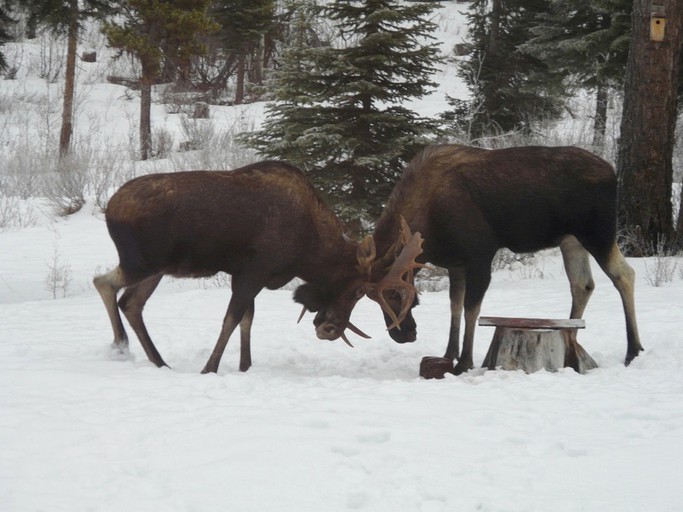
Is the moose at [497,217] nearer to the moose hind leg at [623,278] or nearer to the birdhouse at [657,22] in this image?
the moose hind leg at [623,278]

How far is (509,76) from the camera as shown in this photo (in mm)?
23891

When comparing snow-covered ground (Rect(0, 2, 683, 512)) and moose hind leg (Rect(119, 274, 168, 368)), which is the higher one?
moose hind leg (Rect(119, 274, 168, 368))

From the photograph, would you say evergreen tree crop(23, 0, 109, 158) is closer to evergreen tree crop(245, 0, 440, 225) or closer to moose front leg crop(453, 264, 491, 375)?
evergreen tree crop(245, 0, 440, 225)

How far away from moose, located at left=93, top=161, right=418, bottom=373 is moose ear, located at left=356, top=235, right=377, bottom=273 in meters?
0.01

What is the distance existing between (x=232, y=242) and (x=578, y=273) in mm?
3166

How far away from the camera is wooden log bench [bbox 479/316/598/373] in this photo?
268 inches

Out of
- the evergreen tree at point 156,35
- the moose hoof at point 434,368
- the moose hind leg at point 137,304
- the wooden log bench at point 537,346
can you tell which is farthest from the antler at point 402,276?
the evergreen tree at point 156,35

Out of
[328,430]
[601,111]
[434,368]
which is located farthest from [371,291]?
[601,111]

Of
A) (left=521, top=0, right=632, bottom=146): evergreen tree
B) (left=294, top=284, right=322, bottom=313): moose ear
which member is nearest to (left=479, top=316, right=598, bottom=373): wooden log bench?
(left=294, top=284, right=322, bottom=313): moose ear

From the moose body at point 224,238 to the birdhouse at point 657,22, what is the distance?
6.10 m

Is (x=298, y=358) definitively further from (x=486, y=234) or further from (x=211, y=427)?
(x=211, y=427)

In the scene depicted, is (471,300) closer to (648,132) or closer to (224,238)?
(224,238)

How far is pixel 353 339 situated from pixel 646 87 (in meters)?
5.66

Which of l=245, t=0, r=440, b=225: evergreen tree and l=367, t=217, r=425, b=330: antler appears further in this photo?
l=245, t=0, r=440, b=225: evergreen tree
